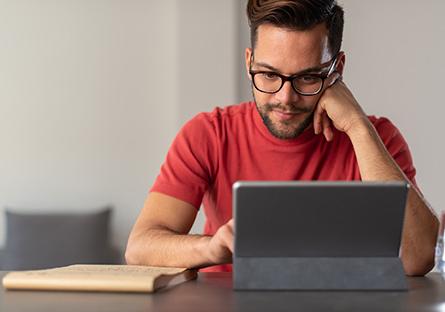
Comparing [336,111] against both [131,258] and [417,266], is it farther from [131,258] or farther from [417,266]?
[131,258]

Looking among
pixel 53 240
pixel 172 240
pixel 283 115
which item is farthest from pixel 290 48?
pixel 53 240

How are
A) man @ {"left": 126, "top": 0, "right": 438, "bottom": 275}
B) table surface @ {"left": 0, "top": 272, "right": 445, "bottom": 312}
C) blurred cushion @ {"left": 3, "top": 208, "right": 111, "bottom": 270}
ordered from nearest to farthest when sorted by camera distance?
table surface @ {"left": 0, "top": 272, "right": 445, "bottom": 312}
man @ {"left": 126, "top": 0, "right": 438, "bottom": 275}
blurred cushion @ {"left": 3, "top": 208, "right": 111, "bottom": 270}

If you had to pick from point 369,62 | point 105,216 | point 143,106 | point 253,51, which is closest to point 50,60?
point 143,106

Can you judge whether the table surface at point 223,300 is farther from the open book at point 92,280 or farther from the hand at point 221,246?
the hand at point 221,246

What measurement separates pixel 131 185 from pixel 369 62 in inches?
55.3

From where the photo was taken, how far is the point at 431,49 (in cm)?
408

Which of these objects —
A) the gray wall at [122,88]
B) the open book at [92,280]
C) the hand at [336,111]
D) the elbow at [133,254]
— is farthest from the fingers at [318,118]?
the gray wall at [122,88]

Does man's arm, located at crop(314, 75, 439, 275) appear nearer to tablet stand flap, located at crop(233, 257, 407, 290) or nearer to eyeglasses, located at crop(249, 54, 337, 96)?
eyeglasses, located at crop(249, 54, 337, 96)

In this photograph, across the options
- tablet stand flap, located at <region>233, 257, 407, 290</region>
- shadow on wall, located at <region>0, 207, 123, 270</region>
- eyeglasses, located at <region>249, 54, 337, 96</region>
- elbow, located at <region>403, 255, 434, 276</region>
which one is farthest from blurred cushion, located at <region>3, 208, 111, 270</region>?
tablet stand flap, located at <region>233, 257, 407, 290</region>

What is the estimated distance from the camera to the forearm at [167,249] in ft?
5.16

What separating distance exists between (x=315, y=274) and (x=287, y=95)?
74 centimetres

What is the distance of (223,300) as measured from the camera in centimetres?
114

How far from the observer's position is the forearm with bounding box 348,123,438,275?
170 centimetres

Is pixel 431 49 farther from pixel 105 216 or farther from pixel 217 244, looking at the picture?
pixel 217 244
